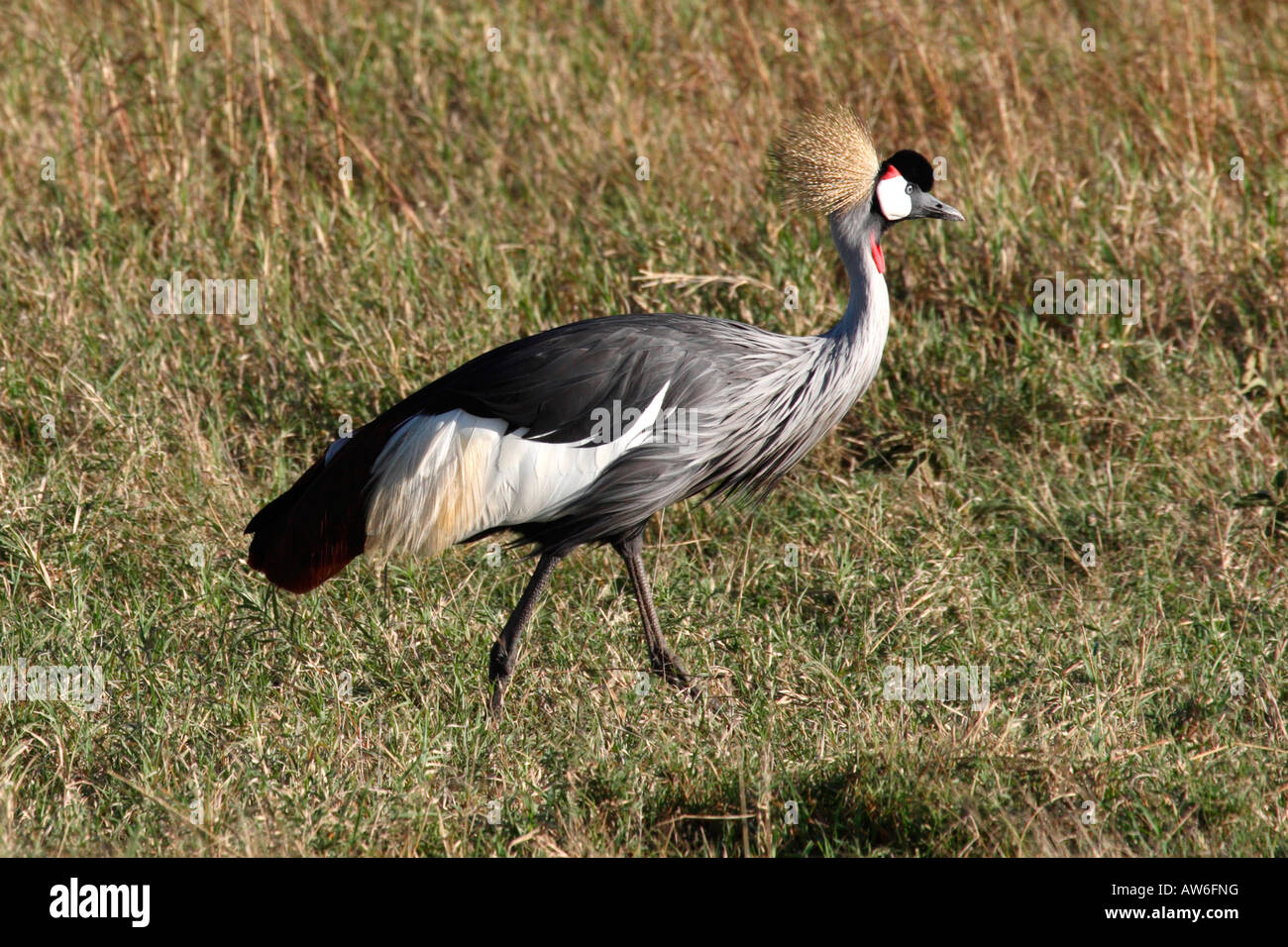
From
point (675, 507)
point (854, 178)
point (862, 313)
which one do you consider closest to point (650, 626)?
point (675, 507)

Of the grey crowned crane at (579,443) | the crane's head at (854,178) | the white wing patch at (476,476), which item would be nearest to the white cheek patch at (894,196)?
the crane's head at (854,178)

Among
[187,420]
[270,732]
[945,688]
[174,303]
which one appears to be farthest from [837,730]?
[174,303]

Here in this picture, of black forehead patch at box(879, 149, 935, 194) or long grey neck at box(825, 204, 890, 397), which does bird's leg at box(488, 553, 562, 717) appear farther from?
black forehead patch at box(879, 149, 935, 194)

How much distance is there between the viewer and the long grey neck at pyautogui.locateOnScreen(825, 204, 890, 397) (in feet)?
12.0

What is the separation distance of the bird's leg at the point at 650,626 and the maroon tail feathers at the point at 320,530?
62cm

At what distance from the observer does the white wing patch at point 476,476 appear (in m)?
3.53

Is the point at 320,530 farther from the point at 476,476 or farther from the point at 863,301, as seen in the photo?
the point at 863,301

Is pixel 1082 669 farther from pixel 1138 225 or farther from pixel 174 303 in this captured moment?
pixel 174 303

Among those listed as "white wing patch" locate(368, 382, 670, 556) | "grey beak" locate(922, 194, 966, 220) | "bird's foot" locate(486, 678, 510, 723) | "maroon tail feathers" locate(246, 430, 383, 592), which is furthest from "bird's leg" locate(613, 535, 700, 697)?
"grey beak" locate(922, 194, 966, 220)

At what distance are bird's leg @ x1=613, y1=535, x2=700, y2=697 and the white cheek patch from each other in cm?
102

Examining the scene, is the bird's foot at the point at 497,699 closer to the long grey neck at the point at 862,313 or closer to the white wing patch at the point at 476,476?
the white wing patch at the point at 476,476

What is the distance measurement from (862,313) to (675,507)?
961 mm

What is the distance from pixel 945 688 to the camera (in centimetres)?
347

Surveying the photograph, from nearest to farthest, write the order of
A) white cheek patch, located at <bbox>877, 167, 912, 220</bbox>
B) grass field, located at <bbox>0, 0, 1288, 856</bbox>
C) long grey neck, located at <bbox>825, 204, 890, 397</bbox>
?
1. grass field, located at <bbox>0, 0, 1288, 856</bbox>
2. long grey neck, located at <bbox>825, 204, 890, 397</bbox>
3. white cheek patch, located at <bbox>877, 167, 912, 220</bbox>
